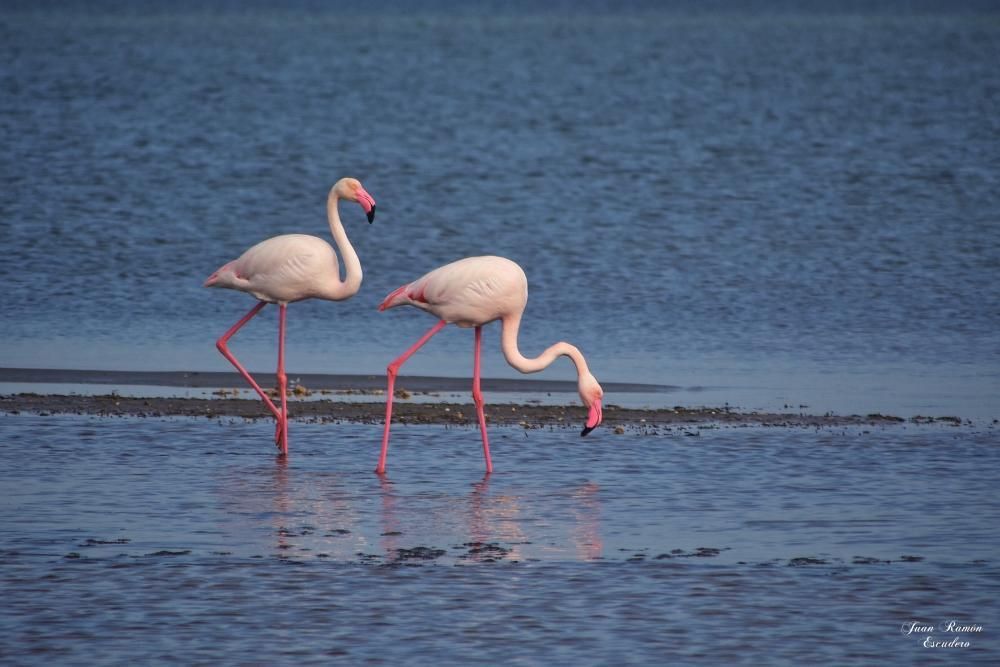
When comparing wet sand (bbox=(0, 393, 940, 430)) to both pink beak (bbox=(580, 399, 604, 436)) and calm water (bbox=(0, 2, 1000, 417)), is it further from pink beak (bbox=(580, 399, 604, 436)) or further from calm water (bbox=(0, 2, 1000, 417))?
pink beak (bbox=(580, 399, 604, 436))

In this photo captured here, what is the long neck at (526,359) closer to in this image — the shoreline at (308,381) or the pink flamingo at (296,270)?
the pink flamingo at (296,270)

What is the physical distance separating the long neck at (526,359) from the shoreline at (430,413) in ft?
3.32

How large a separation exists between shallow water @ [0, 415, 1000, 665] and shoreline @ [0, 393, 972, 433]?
308 mm

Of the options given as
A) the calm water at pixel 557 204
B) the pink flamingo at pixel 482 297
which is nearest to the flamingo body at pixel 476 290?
the pink flamingo at pixel 482 297

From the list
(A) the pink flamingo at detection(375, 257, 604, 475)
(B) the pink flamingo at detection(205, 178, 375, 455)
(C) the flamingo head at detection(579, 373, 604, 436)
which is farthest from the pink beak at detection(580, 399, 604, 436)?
(B) the pink flamingo at detection(205, 178, 375, 455)

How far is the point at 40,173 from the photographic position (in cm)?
2953

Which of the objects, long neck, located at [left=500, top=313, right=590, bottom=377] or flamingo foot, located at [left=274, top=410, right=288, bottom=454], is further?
flamingo foot, located at [left=274, top=410, right=288, bottom=454]

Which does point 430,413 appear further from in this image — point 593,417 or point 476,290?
point 593,417

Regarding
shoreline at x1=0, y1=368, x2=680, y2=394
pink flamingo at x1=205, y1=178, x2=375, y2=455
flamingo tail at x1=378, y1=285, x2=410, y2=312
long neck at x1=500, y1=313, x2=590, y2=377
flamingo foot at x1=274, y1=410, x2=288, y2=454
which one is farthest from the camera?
shoreline at x1=0, y1=368, x2=680, y2=394

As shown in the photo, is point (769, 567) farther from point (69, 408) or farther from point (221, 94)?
point (221, 94)

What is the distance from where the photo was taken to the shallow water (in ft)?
25.5

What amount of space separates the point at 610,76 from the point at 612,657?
46.9m

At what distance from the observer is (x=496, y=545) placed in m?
9.27

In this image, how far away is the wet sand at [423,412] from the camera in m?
12.9
